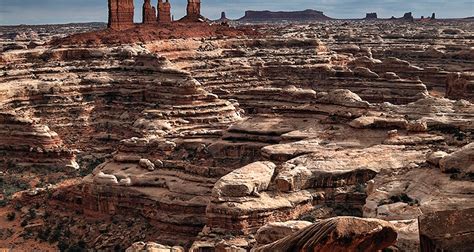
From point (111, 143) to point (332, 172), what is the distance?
24735 millimetres

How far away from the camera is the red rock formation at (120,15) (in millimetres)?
81188

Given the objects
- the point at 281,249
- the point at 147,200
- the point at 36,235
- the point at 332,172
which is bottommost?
the point at 36,235

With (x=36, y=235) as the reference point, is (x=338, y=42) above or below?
above

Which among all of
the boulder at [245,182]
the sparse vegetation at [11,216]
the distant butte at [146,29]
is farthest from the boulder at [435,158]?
the distant butte at [146,29]

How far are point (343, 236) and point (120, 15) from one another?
76.0 metres

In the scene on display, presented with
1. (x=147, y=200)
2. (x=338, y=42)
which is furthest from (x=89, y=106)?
(x=338, y=42)

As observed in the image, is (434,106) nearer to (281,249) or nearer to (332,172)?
(332,172)

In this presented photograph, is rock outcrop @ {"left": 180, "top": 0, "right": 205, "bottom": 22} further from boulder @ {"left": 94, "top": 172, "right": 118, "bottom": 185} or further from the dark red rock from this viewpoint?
the dark red rock

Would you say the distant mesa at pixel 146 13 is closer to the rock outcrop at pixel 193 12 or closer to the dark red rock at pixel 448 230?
the rock outcrop at pixel 193 12

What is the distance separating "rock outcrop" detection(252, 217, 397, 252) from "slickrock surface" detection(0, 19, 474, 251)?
0.03 metres

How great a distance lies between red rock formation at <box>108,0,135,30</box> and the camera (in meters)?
81.2

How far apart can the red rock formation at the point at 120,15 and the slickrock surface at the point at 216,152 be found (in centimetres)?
1751

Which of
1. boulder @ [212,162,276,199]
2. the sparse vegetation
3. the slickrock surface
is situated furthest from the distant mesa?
boulder @ [212,162,276,199]

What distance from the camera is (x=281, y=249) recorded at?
37.9 feet
